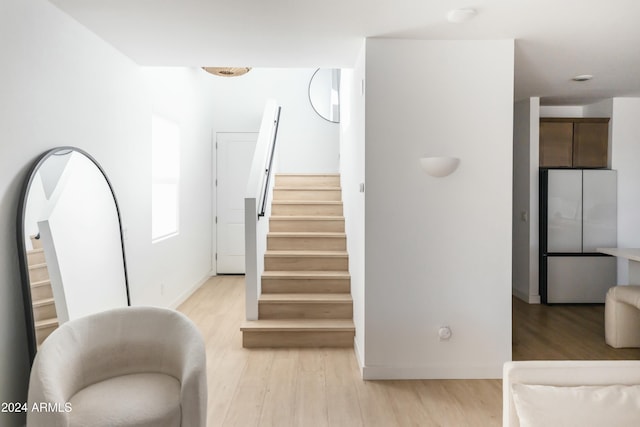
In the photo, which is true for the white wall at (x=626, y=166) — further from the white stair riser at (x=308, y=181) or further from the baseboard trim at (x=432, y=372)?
the white stair riser at (x=308, y=181)

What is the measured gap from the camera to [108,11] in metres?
2.78

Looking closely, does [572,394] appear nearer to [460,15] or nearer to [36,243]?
[460,15]

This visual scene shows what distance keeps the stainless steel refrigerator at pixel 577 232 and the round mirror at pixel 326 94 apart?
3.26 metres

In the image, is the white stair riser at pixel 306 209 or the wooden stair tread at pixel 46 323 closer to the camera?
the wooden stair tread at pixel 46 323

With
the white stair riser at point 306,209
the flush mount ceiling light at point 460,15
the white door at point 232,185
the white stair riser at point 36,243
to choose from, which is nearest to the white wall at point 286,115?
the white door at point 232,185

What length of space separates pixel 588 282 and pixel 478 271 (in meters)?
3.15

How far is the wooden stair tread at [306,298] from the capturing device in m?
4.35

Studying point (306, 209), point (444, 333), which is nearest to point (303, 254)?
point (306, 209)

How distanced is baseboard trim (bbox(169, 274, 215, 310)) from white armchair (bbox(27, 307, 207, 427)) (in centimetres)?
288

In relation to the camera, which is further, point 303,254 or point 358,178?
point 303,254

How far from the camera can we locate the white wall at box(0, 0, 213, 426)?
2.34 meters

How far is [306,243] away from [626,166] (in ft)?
13.4

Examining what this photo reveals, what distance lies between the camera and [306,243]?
17.3 feet

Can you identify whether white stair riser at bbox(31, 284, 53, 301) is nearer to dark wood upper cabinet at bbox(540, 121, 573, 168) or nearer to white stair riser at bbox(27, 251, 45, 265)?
white stair riser at bbox(27, 251, 45, 265)
